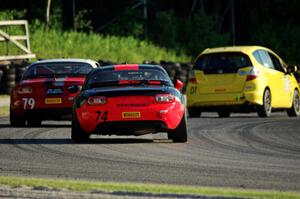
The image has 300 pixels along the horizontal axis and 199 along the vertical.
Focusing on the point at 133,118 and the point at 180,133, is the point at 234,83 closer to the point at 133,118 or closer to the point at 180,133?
the point at 180,133

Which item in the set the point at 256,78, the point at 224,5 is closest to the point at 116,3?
the point at 224,5

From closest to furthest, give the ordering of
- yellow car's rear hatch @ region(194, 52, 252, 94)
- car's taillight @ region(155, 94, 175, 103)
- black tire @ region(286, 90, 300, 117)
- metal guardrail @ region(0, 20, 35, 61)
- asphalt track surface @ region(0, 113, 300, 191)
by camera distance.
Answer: asphalt track surface @ region(0, 113, 300, 191)
car's taillight @ region(155, 94, 175, 103)
yellow car's rear hatch @ region(194, 52, 252, 94)
black tire @ region(286, 90, 300, 117)
metal guardrail @ region(0, 20, 35, 61)

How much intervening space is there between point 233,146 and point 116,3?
33604mm

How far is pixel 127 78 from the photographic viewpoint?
1823 cm

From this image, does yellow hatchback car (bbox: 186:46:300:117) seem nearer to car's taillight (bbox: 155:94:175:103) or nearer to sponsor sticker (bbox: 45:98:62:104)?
sponsor sticker (bbox: 45:98:62:104)

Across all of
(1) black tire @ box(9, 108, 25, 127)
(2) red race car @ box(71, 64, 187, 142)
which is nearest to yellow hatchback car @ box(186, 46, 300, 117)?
(1) black tire @ box(9, 108, 25, 127)

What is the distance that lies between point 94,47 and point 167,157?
95.4ft

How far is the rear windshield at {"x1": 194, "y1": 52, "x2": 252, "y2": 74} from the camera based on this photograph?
24812 mm

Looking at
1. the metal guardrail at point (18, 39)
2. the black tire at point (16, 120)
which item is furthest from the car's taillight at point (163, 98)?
the metal guardrail at point (18, 39)

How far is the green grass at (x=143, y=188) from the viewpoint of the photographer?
10.4 m

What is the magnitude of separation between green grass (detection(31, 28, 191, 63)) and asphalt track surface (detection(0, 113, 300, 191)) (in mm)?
20994

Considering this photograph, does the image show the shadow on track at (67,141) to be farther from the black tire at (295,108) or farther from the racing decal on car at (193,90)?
the black tire at (295,108)

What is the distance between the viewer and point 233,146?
16562 mm

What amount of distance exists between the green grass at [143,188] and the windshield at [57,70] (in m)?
10.4
